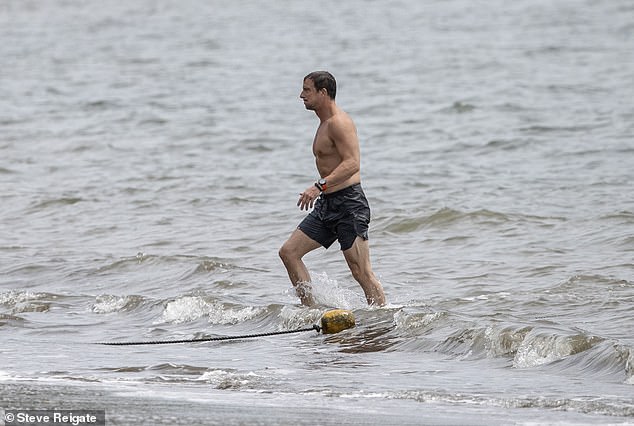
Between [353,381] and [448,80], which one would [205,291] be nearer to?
[353,381]

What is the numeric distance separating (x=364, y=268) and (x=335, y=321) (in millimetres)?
578

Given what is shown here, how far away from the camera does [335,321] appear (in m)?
8.55

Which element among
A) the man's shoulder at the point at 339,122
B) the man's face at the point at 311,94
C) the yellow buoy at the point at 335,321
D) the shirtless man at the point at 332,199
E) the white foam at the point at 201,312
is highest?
the man's face at the point at 311,94

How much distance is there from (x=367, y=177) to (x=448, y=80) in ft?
32.4

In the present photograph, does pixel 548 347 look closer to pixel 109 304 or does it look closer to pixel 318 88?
pixel 318 88

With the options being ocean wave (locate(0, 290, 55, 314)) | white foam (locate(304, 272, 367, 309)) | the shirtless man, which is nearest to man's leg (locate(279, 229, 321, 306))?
the shirtless man

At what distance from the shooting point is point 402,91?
2488cm

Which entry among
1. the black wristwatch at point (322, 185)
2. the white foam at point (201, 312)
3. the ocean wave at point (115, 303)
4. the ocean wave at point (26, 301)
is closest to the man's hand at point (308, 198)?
the black wristwatch at point (322, 185)

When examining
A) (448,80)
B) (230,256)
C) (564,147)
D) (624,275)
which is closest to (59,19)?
(448,80)

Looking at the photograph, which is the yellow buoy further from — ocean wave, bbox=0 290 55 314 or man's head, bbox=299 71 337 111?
ocean wave, bbox=0 290 55 314

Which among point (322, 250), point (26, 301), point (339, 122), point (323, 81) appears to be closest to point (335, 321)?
point (339, 122)

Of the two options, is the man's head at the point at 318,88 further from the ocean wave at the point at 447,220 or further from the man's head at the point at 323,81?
the ocean wave at the point at 447,220

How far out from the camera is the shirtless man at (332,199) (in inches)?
339

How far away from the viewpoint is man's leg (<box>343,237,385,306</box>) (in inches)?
349
